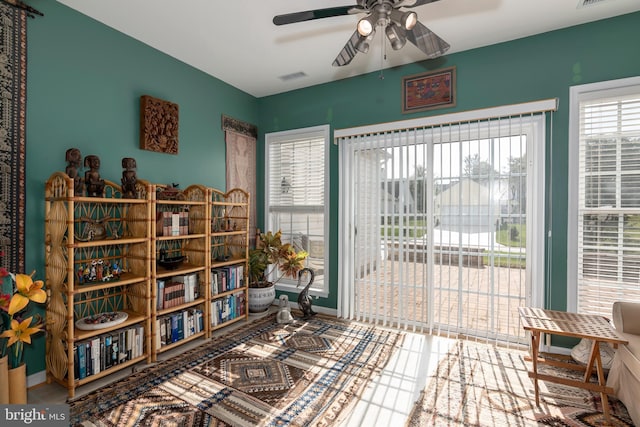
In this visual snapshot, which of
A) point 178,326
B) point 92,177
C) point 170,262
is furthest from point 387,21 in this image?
point 178,326

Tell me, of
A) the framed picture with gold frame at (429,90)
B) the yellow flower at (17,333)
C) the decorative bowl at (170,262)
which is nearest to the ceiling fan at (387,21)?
the framed picture with gold frame at (429,90)

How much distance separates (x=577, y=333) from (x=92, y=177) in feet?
11.8

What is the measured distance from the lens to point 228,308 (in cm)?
347

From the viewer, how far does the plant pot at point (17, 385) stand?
194 centimetres

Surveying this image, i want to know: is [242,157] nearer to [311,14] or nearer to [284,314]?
[284,314]

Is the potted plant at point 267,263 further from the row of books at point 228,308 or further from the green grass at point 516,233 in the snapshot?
the green grass at point 516,233

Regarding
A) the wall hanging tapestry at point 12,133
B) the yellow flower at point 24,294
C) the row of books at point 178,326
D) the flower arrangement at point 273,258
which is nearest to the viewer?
the yellow flower at point 24,294

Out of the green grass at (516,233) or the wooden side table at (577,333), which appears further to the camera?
the green grass at (516,233)

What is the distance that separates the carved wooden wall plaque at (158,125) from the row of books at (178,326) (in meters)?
1.62

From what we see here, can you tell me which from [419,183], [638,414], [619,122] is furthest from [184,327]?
[619,122]

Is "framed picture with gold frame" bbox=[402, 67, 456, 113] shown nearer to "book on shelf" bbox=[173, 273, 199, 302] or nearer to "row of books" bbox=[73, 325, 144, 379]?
"book on shelf" bbox=[173, 273, 199, 302]

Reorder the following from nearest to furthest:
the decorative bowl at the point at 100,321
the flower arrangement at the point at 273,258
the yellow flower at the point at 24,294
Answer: the yellow flower at the point at 24,294, the decorative bowl at the point at 100,321, the flower arrangement at the point at 273,258

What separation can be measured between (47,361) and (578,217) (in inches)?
174

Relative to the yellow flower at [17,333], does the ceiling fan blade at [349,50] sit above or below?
above
